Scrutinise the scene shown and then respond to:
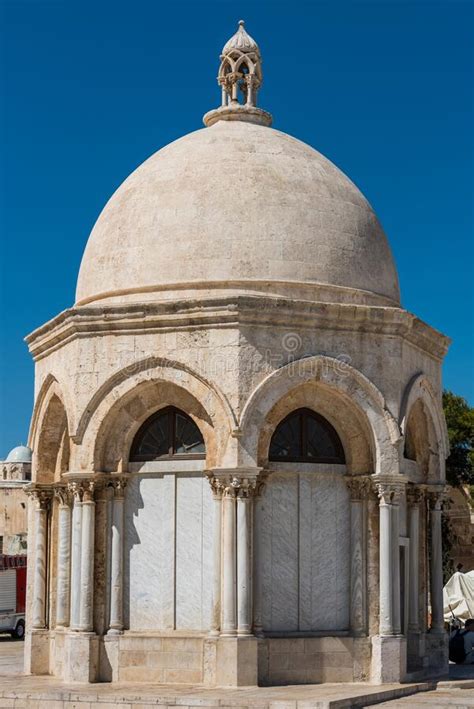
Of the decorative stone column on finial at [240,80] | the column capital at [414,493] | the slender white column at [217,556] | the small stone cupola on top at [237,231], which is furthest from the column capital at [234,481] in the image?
the decorative stone column on finial at [240,80]

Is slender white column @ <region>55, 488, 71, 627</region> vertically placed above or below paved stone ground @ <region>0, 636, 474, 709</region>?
above

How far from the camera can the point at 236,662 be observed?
14.4 meters

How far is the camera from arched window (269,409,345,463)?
15.9 meters

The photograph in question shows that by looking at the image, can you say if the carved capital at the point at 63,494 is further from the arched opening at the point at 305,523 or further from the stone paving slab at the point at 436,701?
the stone paving slab at the point at 436,701

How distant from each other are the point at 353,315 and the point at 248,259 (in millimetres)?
1645

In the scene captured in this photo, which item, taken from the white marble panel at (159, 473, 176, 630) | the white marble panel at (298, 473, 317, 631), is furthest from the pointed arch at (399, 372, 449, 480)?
the white marble panel at (159, 473, 176, 630)

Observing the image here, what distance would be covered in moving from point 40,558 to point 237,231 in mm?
5705

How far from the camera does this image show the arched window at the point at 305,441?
52.3 feet

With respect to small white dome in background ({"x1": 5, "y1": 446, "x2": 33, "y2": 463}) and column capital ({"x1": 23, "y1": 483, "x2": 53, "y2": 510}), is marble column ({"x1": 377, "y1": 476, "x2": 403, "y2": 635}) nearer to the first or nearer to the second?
column capital ({"x1": 23, "y1": 483, "x2": 53, "y2": 510})

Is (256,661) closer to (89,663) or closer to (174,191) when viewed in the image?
(89,663)

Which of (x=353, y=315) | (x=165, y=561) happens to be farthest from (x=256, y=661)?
(x=353, y=315)

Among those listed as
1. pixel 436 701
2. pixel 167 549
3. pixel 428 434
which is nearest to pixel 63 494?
pixel 167 549

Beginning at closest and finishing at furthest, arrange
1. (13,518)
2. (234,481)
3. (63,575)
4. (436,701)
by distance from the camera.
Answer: (436,701)
(234,481)
(63,575)
(13,518)

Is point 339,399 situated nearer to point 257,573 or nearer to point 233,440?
point 233,440
